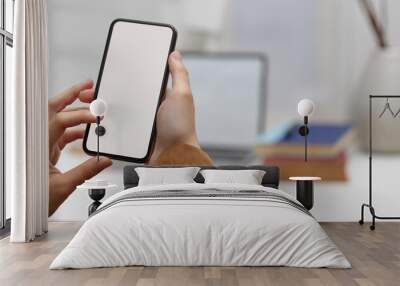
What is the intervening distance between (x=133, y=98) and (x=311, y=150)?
205 cm

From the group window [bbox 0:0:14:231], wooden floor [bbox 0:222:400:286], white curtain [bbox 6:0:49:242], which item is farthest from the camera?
window [bbox 0:0:14:231]

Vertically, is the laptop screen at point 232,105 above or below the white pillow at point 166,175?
above

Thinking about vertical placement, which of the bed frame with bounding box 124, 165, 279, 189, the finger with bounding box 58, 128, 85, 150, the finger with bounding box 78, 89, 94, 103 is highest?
the finger with bounding box 78, 89, 94, 103

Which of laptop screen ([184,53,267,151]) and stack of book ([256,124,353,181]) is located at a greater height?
laptop screen ([184,53,267,151])

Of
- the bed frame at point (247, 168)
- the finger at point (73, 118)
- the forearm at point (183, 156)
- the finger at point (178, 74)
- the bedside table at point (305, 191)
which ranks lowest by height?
the bedside table at point (305, 191)

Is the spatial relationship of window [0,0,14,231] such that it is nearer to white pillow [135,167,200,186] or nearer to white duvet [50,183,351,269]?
white pillow [135,167,200,186]

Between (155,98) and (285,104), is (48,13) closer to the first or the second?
(155,98)

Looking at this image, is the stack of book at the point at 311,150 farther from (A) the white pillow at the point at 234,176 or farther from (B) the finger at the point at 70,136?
(B) the finger at the point at 70,136

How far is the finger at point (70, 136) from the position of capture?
7.38 meters

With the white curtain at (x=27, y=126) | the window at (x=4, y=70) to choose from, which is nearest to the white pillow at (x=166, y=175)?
the white curtain at (x=27, y=126)

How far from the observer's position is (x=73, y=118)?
7.42 metres

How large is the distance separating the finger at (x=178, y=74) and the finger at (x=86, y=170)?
1.12m

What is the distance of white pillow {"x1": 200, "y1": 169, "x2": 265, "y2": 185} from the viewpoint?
22.0 ft

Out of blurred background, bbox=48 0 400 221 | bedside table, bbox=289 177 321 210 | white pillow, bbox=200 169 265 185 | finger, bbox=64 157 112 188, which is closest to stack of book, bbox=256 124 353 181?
blurred background, bbox=48 0 400 221
